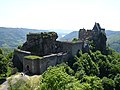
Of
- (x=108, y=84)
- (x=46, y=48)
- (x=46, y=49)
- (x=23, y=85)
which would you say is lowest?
(x=108, y=84)

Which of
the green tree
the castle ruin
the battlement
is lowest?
the green tree

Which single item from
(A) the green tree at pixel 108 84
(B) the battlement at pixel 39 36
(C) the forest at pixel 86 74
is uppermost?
(B) the battlement at pixel 39 36

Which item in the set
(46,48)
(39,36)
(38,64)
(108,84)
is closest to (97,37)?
(46,48)

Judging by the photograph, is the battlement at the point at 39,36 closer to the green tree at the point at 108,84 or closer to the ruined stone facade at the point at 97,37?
the green tree at the point at 108,84

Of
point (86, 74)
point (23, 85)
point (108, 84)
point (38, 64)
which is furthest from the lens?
point (108, 84)

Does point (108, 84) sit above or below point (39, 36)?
below

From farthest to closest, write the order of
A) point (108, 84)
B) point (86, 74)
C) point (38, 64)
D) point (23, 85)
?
1. point (108, 84)
2. point (86, 74)
3. point (38, 64)
4. point (23, 85)

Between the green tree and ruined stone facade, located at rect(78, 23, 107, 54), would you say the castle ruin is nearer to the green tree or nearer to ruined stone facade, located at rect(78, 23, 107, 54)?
the green tree

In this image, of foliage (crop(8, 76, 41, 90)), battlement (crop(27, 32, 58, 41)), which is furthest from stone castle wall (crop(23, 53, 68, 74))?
battlement (crop(27, 32, 58, 41))

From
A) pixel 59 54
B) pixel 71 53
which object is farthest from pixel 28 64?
pixel 71 53

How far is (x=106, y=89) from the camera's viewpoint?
77.2 metres

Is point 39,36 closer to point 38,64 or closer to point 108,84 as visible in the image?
point 38,64

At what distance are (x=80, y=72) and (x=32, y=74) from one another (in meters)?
13.3

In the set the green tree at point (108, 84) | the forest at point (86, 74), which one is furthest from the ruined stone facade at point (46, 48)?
the green tree at point (108, 84)
